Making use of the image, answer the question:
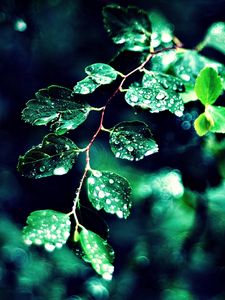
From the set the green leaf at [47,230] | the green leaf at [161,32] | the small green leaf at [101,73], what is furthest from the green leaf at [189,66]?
the green leaf at [47,230]

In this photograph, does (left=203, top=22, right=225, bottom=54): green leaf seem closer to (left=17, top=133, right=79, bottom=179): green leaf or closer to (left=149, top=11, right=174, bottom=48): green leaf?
(left=149, top=11, right=174, bottom=48): green leaf

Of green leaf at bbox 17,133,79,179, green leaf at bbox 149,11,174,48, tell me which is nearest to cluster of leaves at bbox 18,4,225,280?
green leaf at bbox 17,133,79,179

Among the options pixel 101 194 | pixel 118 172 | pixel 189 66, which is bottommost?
pixel 118 172

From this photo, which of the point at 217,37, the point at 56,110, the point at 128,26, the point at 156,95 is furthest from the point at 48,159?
the point at 217,37

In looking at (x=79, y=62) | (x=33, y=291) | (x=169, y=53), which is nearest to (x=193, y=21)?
(x=169, y=53)

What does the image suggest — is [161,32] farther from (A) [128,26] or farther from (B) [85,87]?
(B) [85,87]

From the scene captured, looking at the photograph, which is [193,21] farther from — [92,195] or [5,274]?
[5,274]

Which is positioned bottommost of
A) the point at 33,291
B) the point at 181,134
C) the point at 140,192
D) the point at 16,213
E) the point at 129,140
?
the point at 33,291
